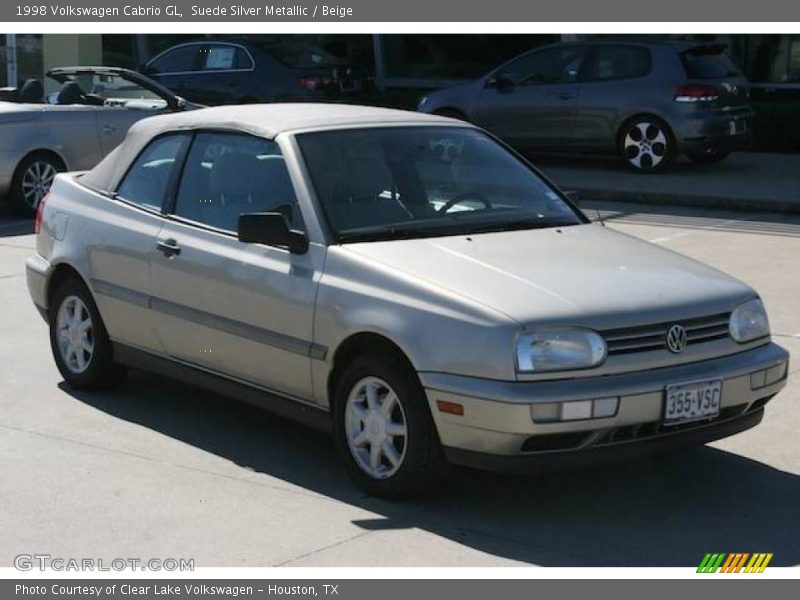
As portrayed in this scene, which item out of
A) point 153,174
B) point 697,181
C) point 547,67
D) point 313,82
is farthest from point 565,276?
point 313,82

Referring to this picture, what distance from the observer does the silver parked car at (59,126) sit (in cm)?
1419

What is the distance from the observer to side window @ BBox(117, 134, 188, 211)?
24.2ft

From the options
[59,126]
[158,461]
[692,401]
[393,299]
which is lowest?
[158,461]

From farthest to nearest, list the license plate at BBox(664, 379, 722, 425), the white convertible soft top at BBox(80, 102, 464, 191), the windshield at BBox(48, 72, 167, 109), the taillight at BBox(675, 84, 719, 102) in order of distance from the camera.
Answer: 1. the taillight at BBox(675, 84, 719, 102)
2. the windshield at BBox(48, 72, 167, 109)
3. the white convertible soft top at BBox(80, 102, 464, 191)
4. the license plate at BBox(664, 379, 722, 425)

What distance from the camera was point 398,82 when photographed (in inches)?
990

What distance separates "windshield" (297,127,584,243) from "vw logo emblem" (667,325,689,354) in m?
1.15

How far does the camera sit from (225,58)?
2070 cm

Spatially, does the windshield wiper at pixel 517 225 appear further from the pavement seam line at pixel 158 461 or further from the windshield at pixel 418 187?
the pavement seam line at pixel 158 461

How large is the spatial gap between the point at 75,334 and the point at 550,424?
128 inches

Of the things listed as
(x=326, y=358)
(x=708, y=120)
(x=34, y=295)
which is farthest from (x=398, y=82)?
(x=326, y=358)

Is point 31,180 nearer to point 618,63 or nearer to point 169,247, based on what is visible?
point 618,63

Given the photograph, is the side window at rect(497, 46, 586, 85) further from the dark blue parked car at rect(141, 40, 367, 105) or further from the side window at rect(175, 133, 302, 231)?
the side window at rect(175, 133, 302, 231)

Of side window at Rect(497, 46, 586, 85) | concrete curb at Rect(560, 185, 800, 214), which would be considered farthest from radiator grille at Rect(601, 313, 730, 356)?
side window at Rect(497, 46, 586, 85)

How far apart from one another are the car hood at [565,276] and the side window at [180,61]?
48.7ft
